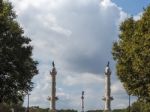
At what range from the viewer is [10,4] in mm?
55500

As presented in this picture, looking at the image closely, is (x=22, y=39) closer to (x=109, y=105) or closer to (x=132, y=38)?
(x=132, y=38)

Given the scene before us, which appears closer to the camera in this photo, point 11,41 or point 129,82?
point 11,41

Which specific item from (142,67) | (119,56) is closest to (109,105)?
(119,56)

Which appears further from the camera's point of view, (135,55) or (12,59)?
(135,55)

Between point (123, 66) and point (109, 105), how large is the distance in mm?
55046

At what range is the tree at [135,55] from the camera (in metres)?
58.0

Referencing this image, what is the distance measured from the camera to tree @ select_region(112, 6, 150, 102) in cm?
5803

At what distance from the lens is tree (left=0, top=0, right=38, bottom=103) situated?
5328 centimetres

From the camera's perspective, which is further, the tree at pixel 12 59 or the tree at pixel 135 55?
the tree at pixel 135 55

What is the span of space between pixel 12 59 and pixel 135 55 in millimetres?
13067

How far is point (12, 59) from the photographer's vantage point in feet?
177

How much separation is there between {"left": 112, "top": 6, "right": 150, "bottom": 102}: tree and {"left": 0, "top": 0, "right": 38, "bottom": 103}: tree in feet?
35.0

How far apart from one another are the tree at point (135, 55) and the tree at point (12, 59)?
35.0 feet

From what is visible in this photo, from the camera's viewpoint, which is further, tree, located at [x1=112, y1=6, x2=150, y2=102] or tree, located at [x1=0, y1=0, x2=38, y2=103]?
tree, located at [x1=112, y1=6, x2=150, y2=102]
